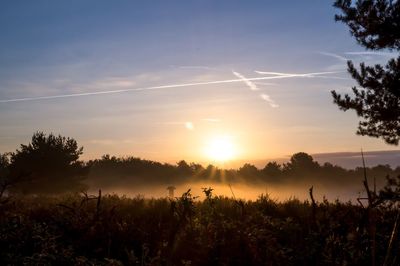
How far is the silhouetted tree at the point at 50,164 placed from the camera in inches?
1356

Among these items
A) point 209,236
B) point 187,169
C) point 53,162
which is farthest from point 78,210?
point 187,169

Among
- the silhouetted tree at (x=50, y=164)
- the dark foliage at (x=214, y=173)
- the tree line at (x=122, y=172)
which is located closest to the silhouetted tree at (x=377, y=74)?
the tree line at (x=122, y=172)

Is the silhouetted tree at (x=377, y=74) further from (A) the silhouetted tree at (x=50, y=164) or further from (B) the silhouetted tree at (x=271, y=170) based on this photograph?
(B) the silhouetted tree at (x=271, y=170)

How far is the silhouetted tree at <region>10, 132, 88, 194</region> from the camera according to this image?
34.4 meters

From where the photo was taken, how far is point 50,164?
35.1 meters

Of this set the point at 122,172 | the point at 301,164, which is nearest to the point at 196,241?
the point at 122,172

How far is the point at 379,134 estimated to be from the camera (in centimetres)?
1575

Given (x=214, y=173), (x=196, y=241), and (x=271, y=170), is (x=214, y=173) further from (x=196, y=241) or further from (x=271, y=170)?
(x=196, y=241)

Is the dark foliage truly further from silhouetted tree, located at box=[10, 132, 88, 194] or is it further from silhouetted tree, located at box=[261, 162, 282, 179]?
silhouetted tree, located at box=[10, 132, 88, 194]

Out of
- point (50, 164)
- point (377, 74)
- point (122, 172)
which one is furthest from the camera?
point (122, 172)

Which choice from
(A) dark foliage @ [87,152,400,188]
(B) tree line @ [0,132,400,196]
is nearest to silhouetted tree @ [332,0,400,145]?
(B) tree line @ [0,132,400,196]

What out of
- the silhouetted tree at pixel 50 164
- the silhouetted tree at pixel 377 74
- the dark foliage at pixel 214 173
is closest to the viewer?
the silhouetted tree at pixel 377 74

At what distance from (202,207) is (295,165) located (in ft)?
281

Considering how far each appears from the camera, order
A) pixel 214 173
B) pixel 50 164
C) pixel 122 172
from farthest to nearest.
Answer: pixel 214 173
pixel 122 172
pixel 50 164
